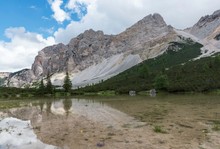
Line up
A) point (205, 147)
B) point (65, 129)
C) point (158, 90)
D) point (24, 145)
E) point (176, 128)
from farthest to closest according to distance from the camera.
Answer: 1. point (158, 90)
2. point (65, 129)
3. point (176, 128)
4. point (24, 145)
5. point (205, 147)

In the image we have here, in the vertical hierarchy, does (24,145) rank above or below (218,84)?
below

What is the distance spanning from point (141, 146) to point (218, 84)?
452ft

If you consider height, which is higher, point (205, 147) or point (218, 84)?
point (218, 84)

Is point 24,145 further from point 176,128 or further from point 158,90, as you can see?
point 158,90

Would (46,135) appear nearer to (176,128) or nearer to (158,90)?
(176,128)

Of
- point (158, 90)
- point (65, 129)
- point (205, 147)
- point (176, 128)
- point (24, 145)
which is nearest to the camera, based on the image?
point (205, 147)

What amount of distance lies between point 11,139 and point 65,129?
5.94m

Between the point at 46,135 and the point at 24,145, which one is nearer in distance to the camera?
the point at 24,145

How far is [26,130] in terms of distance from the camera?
28984 millimetres

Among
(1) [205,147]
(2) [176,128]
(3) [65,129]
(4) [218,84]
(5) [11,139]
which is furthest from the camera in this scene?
(4) [218,84]

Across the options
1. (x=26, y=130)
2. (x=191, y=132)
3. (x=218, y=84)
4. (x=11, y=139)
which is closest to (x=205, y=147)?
(x=191, y=132)

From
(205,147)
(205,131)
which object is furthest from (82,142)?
(205,131)

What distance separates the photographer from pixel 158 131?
24.8 metres

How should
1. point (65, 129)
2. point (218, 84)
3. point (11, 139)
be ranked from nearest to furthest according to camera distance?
point (11, 139) < point (65, 129) < point (218, 84)
